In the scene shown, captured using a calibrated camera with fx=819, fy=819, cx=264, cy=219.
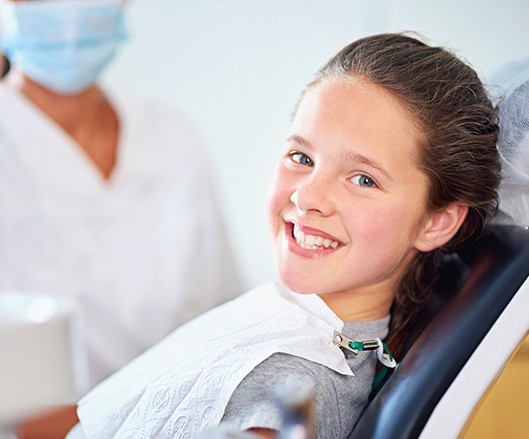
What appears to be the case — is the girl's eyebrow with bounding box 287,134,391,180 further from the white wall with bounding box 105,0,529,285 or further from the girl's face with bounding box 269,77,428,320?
the white wall with bounding box 105,0,529,285

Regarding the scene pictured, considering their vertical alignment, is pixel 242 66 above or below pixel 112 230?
above

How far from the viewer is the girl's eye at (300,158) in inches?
47.5

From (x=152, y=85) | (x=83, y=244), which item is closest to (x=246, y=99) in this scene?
(x=152, y=85)

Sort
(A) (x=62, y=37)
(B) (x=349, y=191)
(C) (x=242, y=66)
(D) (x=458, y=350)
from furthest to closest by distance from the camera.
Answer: (C) (x=242, y=66), (A) (x=62, y=37), (B) (x=349, y=191), (D) (x=458, y=350)

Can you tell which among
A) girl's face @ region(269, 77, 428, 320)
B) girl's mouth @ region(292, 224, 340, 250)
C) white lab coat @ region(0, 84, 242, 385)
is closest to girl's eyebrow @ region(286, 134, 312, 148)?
girl's face @ region(269, 77, 428, 320)

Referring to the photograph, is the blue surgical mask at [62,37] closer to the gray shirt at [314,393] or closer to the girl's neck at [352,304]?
the girl's neck at [352,304]

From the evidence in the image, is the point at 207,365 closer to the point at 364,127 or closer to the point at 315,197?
the point at 315,197

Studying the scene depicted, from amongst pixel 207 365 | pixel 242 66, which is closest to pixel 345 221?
pixel 207 365

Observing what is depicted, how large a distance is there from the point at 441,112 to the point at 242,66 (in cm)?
173

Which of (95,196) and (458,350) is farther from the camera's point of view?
(95,196)

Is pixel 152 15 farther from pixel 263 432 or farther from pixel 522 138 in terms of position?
pixel 263 432

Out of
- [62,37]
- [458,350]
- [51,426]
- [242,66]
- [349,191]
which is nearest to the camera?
[458,350]

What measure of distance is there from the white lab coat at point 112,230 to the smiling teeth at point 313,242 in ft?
3.27

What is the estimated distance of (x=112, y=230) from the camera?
2107 millimetres
